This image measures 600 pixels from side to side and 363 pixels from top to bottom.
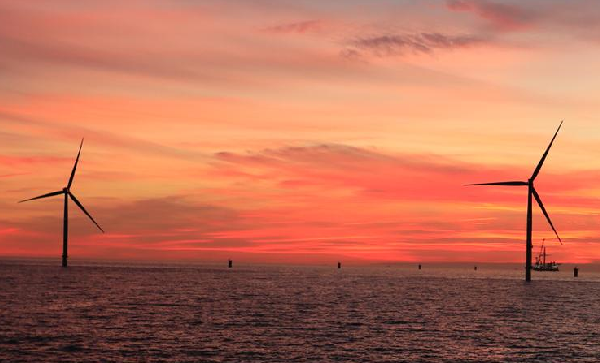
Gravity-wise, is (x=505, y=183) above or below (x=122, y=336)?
above

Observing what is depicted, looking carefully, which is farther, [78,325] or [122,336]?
[78,325]

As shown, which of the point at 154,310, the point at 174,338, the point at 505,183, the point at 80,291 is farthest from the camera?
the point at 505,183

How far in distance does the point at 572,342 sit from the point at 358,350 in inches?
886

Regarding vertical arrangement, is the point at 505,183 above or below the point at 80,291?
above

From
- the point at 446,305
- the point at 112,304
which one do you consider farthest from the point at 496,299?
the point at 112,304

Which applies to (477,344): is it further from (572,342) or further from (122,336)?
(122,336)

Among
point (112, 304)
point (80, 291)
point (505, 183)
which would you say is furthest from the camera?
point (505, 183)

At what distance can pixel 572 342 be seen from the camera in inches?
2753

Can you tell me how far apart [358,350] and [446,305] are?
5935 centimetres

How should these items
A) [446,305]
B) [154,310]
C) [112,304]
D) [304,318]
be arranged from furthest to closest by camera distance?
[446,305], [112,304], [154,310], [304,318]

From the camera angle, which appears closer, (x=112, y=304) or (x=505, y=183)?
(x=112, y=304)

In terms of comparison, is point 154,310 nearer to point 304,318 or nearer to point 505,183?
point 304,318

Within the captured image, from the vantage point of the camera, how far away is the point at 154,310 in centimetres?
9544

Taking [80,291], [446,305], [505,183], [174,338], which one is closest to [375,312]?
[446,305]
